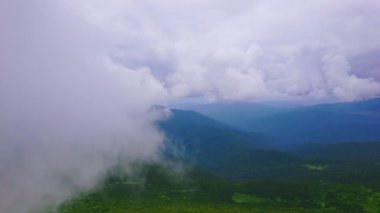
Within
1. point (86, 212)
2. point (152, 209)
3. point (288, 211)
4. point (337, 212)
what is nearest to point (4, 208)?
point (86, 212)

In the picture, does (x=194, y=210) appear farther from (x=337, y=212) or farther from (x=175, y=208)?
(x=337, y=212)

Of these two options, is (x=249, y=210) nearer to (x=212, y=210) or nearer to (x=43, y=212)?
(x=212, y=210)

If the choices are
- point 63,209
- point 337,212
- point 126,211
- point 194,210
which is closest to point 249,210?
point 194,210

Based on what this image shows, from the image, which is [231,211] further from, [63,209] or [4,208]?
[4,208]

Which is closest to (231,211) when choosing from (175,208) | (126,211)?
(175,208)

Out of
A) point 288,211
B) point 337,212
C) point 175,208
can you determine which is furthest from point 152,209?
point 337,212

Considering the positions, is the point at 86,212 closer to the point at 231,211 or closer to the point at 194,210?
the point at 194,210
